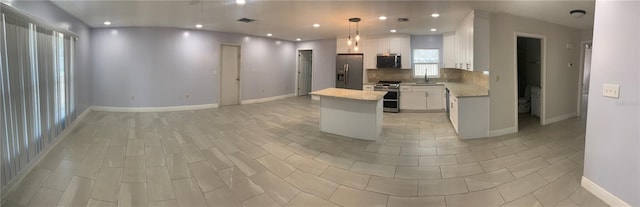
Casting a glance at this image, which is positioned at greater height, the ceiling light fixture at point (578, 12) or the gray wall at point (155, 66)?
the ceiling light fixture at point (578, 12)

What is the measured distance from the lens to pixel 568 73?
5852 mm

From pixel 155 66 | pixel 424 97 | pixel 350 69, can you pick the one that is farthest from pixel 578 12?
pixel 155 66

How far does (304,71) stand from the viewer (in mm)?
10812

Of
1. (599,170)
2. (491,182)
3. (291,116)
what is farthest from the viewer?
(291,116)

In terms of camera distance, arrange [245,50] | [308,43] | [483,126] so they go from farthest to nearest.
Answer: [308,43]
[245,50]
[483,126]

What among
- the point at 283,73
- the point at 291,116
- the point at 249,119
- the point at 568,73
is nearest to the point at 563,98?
the point at 568,73

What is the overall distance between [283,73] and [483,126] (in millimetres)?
6701

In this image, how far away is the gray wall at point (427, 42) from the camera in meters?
7.73

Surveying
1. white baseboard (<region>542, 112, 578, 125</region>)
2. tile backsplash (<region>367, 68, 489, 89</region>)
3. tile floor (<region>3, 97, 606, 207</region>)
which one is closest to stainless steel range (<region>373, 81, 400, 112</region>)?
tile backsplash (<region>367, 68, 489, 89</region>)

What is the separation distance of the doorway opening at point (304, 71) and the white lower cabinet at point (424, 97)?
4288mm

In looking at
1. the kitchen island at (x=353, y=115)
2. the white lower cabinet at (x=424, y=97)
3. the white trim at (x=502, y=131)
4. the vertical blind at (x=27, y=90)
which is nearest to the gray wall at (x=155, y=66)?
the vertical blind at (x=27, y=90)

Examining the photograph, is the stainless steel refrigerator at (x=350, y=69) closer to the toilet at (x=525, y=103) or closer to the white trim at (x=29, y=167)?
the toilet at (x=525, y=103)

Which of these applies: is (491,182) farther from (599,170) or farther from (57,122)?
(57,122)

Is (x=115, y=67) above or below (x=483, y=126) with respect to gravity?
above
